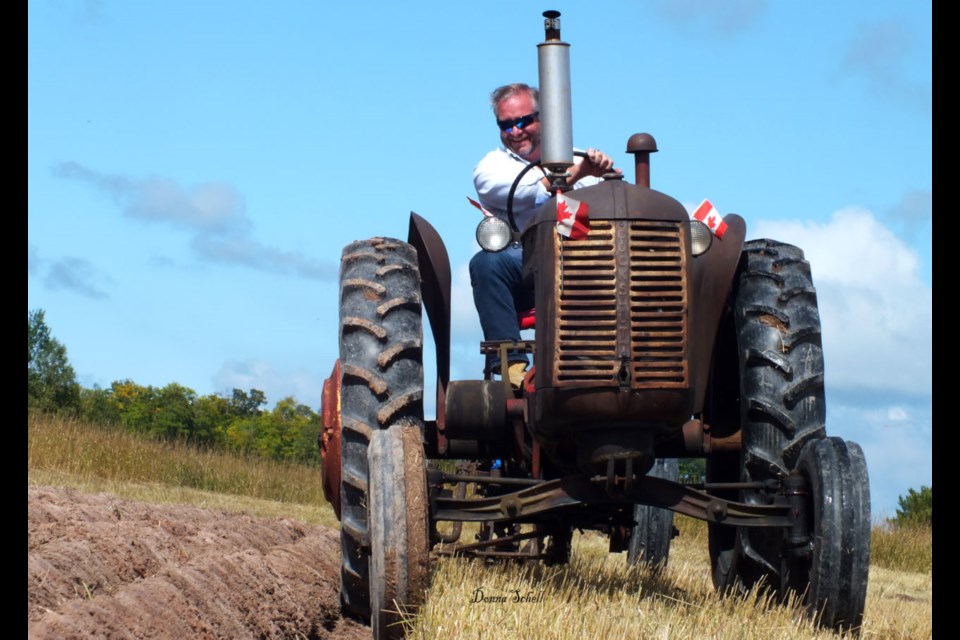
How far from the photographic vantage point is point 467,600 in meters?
4.78

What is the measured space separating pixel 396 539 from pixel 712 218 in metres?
1.67

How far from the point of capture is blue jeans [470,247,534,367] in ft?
18.8

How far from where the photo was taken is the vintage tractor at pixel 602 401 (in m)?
4.50

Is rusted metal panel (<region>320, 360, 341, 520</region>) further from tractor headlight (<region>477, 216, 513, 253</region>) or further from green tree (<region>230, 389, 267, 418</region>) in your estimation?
green tree (<region>230, 389, 267, 418</region>)

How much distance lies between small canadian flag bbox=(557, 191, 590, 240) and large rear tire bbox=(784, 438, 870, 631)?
1.27 metres

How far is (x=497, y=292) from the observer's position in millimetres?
5750

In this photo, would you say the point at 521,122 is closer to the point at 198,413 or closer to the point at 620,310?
the point at 620,310

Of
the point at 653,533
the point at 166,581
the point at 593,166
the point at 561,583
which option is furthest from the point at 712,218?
the point at 653,533

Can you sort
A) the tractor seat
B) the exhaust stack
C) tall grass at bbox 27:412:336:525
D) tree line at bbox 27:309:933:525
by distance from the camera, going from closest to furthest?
the exhaust stack, the tractor seat, tall grass at bbox 27:412:336:525, tree line at bbox 27:309:933:525

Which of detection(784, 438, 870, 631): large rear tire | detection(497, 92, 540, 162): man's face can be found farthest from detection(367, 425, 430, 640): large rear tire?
detection(497, 92, 540, 162): man's face

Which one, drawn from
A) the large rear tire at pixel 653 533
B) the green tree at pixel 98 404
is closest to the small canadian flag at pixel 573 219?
the large rear tire at pixel 653 533

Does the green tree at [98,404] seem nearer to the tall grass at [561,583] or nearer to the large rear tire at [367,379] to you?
the tall grass at [561,583]

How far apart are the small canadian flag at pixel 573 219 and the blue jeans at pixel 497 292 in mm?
1194
